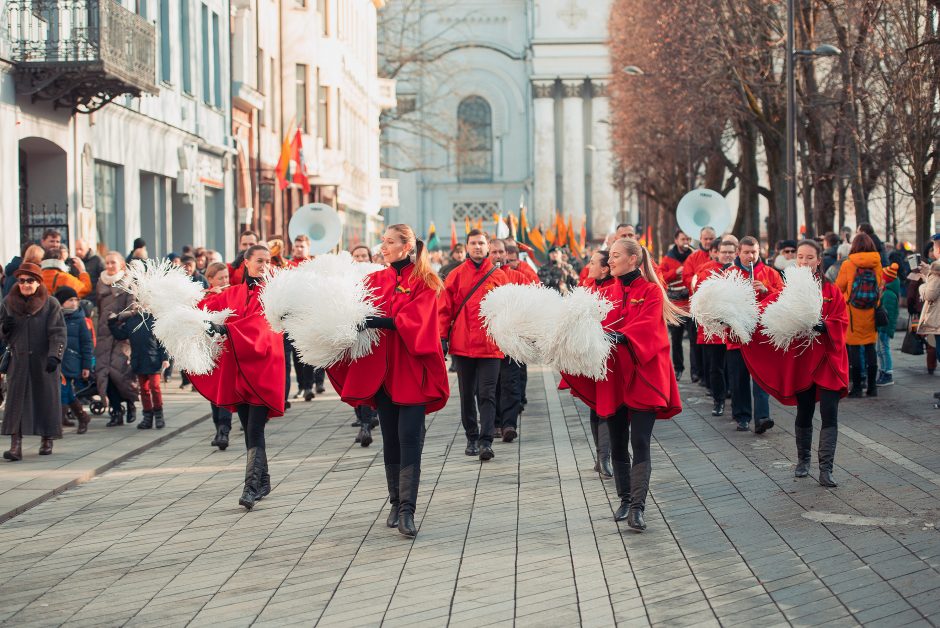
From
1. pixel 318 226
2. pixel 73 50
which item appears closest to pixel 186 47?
pixel 73 50

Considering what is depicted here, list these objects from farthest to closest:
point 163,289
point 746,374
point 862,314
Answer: point 862,314 < point 746,374 < point 163,289

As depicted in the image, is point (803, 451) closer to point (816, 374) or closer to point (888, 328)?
point (816, 374)

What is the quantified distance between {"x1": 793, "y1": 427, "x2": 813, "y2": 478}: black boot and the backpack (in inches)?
256

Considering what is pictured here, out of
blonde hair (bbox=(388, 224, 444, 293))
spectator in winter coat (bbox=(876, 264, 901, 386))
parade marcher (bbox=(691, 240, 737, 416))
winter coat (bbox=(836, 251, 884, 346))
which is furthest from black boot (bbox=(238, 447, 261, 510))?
spectator in winter coat (bbox=(876, 264, 901, 386))

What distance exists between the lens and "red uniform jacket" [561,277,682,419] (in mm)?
8430

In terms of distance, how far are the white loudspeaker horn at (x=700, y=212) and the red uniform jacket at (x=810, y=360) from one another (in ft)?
37.3

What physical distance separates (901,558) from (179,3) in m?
23.8

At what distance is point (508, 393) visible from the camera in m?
13.0

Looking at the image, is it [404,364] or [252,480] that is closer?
[404,364]

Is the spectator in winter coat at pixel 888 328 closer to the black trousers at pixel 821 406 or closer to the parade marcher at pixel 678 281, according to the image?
the parade marcher at pixel 678 281

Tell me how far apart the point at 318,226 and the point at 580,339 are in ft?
43.0

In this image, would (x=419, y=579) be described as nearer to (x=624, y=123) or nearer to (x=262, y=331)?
(x=262, y=331)

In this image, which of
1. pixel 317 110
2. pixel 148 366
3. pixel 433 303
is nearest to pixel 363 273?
pixel 433 303

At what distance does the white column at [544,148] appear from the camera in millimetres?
88500
